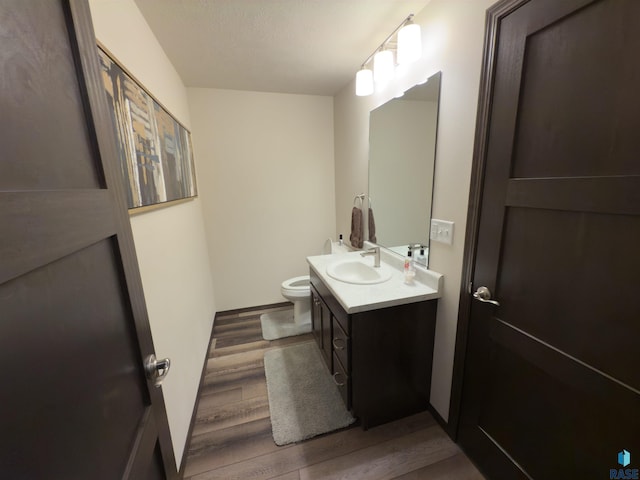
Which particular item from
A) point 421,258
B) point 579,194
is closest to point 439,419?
point 421,258

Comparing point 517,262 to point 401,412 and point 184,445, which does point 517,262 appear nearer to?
point 401,412

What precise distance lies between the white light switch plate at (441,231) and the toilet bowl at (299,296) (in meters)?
1.38

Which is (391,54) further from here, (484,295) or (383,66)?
(484,295)

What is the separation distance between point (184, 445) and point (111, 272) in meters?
1.39

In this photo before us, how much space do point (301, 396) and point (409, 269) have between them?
1169 millimetres

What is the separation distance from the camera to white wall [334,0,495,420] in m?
1.16

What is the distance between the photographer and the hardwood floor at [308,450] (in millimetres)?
1346

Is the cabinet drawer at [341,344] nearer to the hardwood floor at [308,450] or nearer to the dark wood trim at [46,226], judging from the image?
the hardwood floor at [308,450]

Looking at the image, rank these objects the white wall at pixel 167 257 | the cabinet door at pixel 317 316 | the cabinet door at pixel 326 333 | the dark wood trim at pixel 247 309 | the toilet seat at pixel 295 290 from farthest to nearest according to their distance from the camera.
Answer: the dark wood trim at pixel 247 309 → the toilet seat at pixel 295 290 → the cabinet door at pixel 317 316 → the cabinet door at pixel 326 333 → the white wall at pixel 167 257

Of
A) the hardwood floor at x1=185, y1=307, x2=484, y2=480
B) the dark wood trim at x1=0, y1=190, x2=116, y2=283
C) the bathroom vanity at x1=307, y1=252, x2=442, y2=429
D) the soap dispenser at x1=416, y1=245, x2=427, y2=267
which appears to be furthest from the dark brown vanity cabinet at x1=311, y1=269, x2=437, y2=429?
the dark wood trim at x1=0, y1=190, x2=116, y2=283

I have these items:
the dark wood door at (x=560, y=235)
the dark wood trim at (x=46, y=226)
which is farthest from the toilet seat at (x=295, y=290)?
the dark wood trim at (x=46, y=226)

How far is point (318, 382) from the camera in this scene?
1.94 meters

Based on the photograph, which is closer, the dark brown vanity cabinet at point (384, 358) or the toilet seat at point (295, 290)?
the dark brown vanity cabinet at point (384, 358)

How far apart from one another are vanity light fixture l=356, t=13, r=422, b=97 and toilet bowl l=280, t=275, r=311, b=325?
175cm
